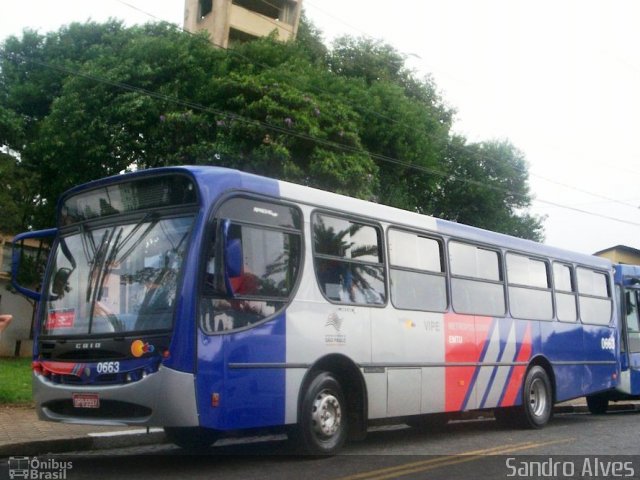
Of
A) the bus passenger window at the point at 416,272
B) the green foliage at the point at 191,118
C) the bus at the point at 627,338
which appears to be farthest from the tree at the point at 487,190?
the bus passenger window at the point at 416,272

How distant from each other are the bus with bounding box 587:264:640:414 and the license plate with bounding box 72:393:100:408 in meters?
11.1

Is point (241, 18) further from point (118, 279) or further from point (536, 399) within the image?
point (118, 279)

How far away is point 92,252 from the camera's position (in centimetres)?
893

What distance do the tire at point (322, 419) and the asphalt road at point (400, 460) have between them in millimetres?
157

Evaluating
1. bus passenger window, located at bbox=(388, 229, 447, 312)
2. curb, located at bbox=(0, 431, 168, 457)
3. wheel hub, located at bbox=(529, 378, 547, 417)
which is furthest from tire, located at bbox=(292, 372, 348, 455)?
wheel hub, located at bbox=(529, 378, 547, 417)

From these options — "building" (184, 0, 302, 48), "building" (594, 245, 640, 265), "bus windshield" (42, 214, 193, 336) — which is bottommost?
"bus windshield" (42, 214, 193, 336)

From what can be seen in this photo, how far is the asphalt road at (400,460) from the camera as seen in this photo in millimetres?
8055

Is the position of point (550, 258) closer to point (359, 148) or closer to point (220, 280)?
point (220, 280)

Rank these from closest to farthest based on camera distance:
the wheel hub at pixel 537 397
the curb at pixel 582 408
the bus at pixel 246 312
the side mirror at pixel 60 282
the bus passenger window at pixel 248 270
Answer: the bus at pixel 246 312 < the bus passenger window at pixel 248 270 < the side mirror at pixel 60 282 < the wheel hub at pixel 537 397 < the curb at pixel 582 408

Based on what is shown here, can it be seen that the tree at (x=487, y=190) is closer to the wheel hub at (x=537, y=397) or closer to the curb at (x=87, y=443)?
the wheel hub at (x=537, y=397)

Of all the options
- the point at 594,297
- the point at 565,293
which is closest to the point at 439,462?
the point at 565,293

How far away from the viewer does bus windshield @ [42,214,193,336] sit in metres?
8.15

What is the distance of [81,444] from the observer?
10.2 m

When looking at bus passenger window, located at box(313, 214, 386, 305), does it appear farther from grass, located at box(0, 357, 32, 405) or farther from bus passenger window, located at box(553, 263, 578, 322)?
grass, located at box(0, 357, 32, 405)
